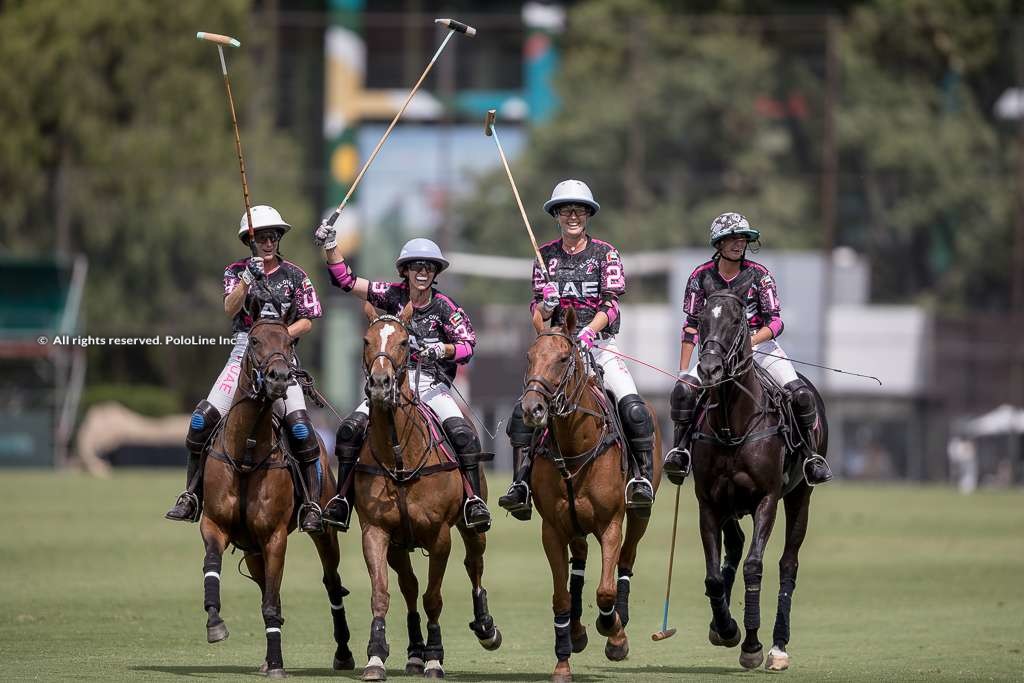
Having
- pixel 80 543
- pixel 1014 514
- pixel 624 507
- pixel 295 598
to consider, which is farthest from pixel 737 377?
pixel 1014 514

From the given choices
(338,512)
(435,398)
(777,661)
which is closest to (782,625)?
(777,661)

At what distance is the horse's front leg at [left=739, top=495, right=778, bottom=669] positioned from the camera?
547 inches

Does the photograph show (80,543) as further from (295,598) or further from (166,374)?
(166,374)

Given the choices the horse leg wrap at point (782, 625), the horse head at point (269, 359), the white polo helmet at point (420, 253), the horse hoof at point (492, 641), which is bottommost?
the horse hoof at point (492, 641)

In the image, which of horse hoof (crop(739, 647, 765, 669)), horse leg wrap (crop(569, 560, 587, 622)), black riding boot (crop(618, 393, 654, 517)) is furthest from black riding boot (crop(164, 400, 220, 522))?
horse hoof (crop(739, 647, 765, 669))

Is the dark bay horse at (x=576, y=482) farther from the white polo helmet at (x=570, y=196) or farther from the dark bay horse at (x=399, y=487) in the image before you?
the white polo helmet at (x=570, y=196)

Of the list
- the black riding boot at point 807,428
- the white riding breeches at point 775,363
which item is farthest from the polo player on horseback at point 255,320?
the black riding boot at point 807,428

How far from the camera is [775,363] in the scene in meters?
15.2

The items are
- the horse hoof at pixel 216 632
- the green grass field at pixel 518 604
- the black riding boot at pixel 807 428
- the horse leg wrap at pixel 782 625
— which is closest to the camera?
the horse hoof at pixel 216 632

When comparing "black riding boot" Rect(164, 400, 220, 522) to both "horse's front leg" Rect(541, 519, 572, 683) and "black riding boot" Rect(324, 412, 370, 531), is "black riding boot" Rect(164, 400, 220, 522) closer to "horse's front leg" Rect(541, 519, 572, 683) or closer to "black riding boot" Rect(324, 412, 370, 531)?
"black riding boot" Rect(324, 412, 370, 531)

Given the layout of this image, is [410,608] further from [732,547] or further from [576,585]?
[732,547]

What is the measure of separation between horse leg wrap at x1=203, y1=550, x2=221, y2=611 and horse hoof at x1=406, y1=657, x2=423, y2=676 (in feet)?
4.96

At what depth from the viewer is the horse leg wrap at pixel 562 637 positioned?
13039mm

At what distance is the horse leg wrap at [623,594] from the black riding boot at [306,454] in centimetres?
247
